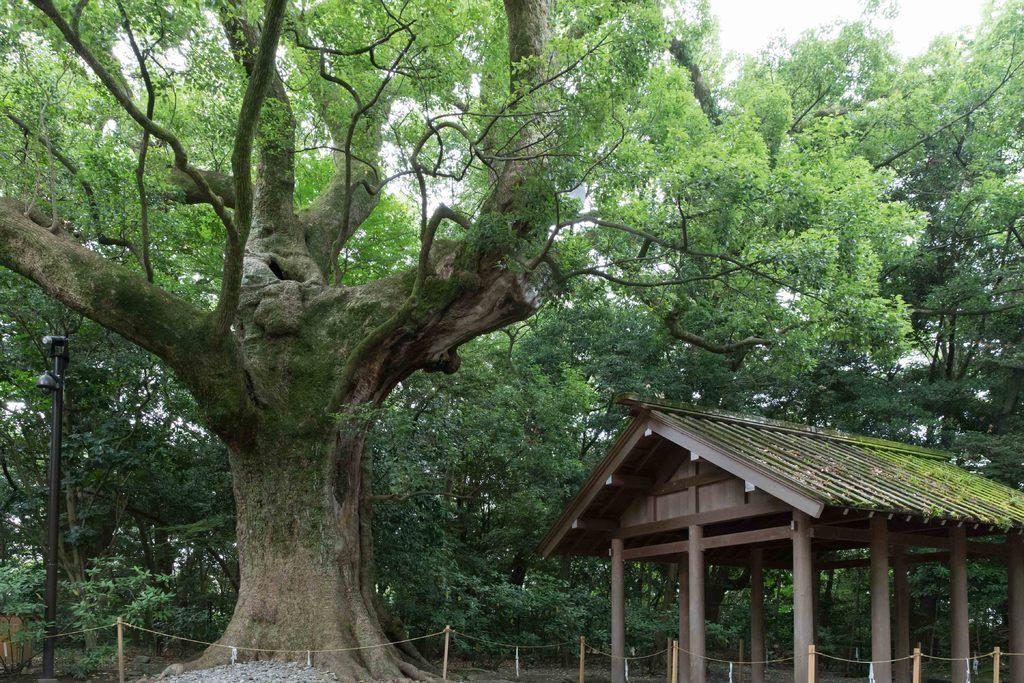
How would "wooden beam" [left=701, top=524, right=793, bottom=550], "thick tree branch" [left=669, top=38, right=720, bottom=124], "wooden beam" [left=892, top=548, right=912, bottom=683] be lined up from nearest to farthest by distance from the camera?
1. "wooden beam" [left=701, top=524, right=793, bottom=550]
2. "wooden beam" [left=892, top=548, right=912, bottom=683]
3. "thick tree branch" [left=669, top=38, right=720, bottom=124]

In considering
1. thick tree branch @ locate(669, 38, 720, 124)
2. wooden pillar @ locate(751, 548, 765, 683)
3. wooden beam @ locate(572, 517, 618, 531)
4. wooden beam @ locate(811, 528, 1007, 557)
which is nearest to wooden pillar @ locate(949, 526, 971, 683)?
wooden beam @ locate(811, 528, 1007, 557)

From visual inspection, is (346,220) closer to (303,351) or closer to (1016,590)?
(303,351)

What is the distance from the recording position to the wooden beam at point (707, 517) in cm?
779

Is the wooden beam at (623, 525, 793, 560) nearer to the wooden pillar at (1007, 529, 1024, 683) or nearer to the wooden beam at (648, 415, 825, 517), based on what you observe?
the wooden beam at (648, 415, 825, 517)

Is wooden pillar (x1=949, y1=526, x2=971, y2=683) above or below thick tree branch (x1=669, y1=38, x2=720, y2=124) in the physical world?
below

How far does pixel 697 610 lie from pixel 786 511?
5.67 ft

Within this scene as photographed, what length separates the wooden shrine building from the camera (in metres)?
7.48

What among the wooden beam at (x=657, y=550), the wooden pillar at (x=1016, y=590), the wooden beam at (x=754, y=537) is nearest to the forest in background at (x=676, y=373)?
the wooden beam at (x=657, y=550)

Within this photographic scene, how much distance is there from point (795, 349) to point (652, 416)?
4.87 metres

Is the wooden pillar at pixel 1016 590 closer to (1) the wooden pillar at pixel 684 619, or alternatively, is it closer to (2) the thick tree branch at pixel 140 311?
(1) the wooden pillar at pixel 684 619

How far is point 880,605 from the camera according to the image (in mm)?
7730

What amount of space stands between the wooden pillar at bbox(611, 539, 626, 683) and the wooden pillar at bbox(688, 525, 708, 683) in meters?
1.19

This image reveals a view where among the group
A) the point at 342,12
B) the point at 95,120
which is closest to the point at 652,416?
the point at 342,12

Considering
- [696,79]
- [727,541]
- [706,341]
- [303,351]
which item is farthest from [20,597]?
[696,79]
